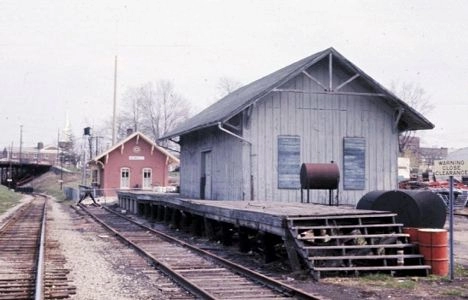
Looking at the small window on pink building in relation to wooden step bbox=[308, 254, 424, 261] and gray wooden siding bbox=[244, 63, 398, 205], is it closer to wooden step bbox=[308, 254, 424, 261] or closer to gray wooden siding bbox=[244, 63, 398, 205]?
gray wooden siding bbox=[244, 63, 398, 205]

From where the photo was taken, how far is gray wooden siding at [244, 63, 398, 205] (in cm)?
1836

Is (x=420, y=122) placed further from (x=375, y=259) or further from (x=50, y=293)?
(x=50, y=293)

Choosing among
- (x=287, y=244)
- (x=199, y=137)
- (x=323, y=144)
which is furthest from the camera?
(x=199, y=137)

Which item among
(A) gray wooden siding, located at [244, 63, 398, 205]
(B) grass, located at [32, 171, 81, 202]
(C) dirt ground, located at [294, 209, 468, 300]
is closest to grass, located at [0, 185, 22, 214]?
(A) gray wooden siding, located at [244, 63, 398, 205]

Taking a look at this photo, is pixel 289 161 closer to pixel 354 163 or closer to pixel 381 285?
pixel 354 163

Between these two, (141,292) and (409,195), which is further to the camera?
(409,195)

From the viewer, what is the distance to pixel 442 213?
11852mm

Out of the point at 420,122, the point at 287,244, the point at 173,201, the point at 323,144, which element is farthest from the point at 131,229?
the point at 287,244

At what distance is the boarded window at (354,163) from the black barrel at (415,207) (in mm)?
7134

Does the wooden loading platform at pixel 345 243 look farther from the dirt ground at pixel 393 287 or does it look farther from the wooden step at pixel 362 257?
the dirt ground at pixel 393 287

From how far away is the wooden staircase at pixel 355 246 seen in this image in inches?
386

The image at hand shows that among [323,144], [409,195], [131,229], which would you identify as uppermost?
[323,144]

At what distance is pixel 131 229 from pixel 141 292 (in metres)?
12.0

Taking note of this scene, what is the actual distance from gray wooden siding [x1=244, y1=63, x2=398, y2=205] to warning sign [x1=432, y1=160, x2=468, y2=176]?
8656 millimetres
